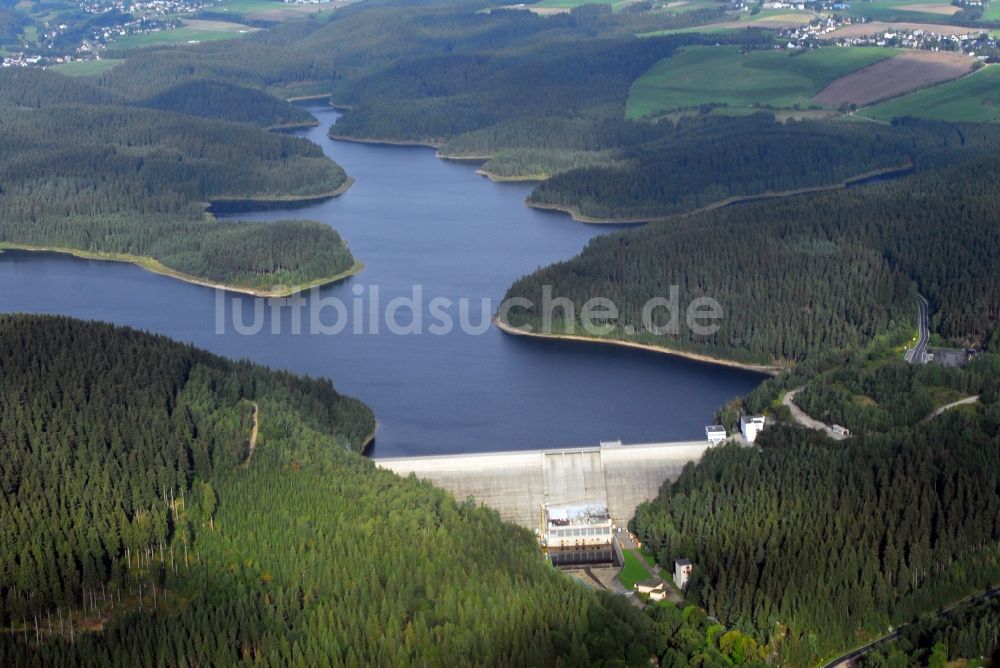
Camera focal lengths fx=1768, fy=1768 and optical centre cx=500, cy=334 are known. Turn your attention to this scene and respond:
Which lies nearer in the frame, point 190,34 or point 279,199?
point 279,199

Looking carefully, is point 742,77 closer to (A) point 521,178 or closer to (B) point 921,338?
(A) point 521,178

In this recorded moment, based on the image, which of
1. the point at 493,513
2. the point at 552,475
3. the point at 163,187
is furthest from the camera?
the point at 163,187

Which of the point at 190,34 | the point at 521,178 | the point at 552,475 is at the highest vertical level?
the point at 190,34

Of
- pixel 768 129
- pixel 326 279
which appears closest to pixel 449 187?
pixel 768 129

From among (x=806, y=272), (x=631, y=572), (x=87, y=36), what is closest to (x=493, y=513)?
(x=631, y=572)

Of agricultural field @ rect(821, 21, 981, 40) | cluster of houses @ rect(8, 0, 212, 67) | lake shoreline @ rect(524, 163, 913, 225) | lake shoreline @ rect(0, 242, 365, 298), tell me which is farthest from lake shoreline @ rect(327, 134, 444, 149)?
cluster of houses @ rect(8, 0, 212, 67)

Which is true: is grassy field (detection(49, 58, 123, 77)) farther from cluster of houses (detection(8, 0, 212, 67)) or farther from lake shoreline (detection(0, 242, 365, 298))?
lake shoreline (detection(0, 242, 365, 298))
